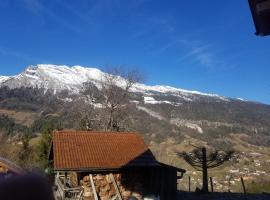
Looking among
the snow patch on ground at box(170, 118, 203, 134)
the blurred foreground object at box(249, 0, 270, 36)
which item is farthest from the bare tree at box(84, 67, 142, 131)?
the snow patch on ground at box(170, 118, 203, 134)

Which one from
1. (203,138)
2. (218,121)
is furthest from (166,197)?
(218,121)

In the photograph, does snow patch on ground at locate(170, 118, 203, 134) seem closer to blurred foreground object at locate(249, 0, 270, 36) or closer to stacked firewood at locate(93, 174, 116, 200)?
stacked firewood at locate(93, 174, 116, 200)

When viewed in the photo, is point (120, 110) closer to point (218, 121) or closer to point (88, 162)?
point (88, 162)

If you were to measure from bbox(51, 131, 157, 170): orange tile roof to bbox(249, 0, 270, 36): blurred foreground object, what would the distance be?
661 inches

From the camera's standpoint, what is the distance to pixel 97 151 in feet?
74.9

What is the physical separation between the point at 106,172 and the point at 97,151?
1890 millimetres

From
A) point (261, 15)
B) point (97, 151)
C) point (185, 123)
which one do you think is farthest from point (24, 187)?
point (185, 123)

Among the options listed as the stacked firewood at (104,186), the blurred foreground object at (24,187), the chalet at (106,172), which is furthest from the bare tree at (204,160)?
the blurred foreground object at (24,187)

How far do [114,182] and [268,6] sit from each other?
17504mm

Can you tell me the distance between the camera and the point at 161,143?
9494 cm

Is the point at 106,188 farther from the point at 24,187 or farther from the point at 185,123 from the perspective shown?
the point at 185,123

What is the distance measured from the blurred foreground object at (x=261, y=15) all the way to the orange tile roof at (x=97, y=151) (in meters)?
16.8

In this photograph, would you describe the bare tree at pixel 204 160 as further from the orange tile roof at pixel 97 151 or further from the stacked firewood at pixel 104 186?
the stacked firewood at pixel 104 186

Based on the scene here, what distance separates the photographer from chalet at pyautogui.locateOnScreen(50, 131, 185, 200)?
804 inches
